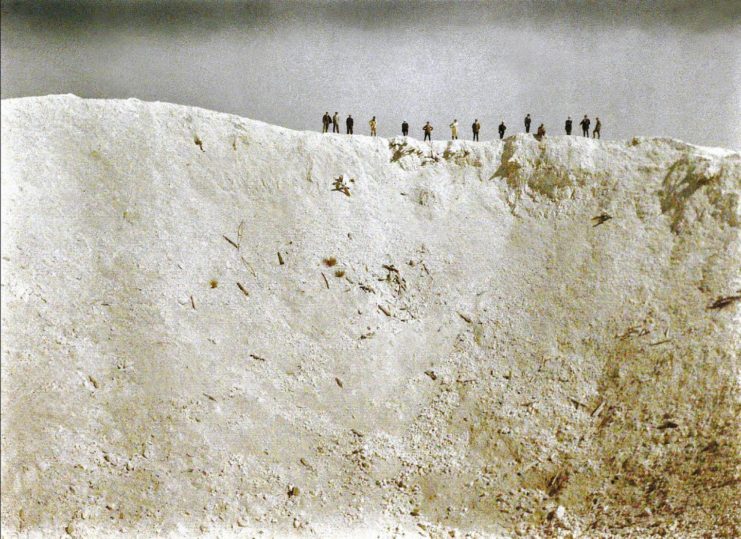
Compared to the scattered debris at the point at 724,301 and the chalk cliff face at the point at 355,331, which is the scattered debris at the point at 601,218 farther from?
the scattered debris at the point at 724,301

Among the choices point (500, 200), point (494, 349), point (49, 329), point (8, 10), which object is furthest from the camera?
point (500, 200)

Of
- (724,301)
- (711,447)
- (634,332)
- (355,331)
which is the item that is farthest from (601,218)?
(355,331)

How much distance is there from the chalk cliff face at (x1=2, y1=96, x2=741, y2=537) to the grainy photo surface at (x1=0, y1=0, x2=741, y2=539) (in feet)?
0.26

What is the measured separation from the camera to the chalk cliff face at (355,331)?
13844mm

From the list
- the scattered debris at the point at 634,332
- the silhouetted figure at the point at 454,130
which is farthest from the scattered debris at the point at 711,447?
the silhouetted figure at the point at 454,130

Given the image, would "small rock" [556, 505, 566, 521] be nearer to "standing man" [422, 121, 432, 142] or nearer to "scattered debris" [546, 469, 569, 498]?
"scattered debris" [546, 469, 569, 498]

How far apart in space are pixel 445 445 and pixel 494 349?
3.79 meters

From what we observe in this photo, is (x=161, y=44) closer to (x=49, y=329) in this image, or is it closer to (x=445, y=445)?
(x=49, y=329)

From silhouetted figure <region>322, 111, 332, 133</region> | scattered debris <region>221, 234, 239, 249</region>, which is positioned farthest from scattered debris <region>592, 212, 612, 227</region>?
scattered debris <region>221, 234, 239, 249</region>

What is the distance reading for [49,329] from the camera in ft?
46.9

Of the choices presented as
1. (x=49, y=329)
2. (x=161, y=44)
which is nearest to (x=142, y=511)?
(x=49, y=329)

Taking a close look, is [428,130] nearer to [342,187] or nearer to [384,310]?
[342,187]

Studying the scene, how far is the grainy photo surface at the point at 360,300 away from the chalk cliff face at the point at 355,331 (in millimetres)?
81

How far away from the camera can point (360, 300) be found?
17047 mm
